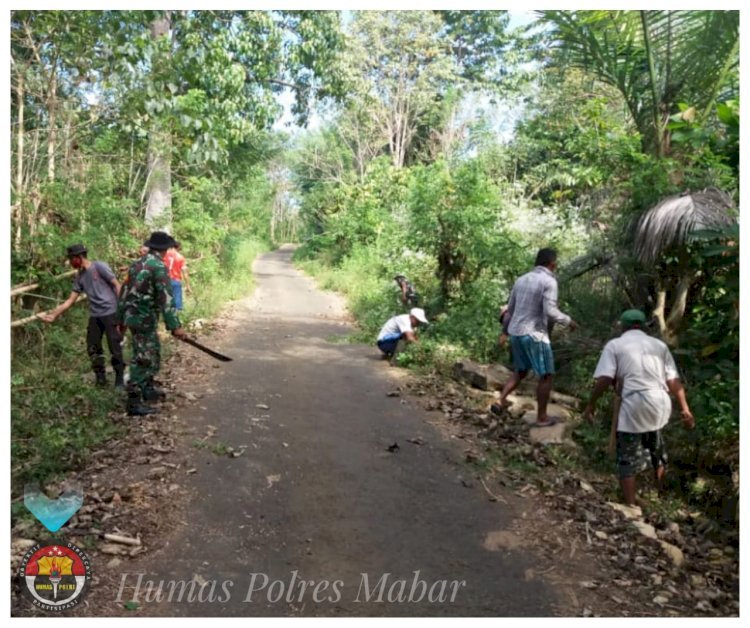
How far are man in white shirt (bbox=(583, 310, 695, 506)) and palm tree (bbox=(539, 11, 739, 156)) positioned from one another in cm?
329

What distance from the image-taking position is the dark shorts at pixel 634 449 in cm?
529

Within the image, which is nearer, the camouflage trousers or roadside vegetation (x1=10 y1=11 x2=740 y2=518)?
roadside vegetation (x1=10 y1=11 x2=740 y2=518)

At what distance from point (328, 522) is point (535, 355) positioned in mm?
3163

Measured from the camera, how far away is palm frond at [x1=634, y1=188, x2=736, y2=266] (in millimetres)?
6289

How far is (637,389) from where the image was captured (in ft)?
16.9

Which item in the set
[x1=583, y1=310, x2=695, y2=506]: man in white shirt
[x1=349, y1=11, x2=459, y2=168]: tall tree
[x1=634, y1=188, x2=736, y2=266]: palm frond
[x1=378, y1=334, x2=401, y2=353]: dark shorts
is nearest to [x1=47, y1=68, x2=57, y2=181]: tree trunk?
[x1=378, y1=334, x2=401, y2=353]: dark shorts

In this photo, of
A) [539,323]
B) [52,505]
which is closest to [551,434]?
[539,323]

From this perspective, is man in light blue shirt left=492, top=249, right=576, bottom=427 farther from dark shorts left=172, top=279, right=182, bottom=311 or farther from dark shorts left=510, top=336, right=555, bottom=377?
dark shorts left=172, top=279, right=182, bottom=311

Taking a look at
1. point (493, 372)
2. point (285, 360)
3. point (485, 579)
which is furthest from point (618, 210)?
point (485, 579)

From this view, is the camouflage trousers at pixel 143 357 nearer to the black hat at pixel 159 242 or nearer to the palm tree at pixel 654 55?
the black hat at pixel 159 242

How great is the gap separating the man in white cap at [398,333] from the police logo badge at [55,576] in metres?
6.49

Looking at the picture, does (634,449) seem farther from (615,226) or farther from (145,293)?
(145,293)
